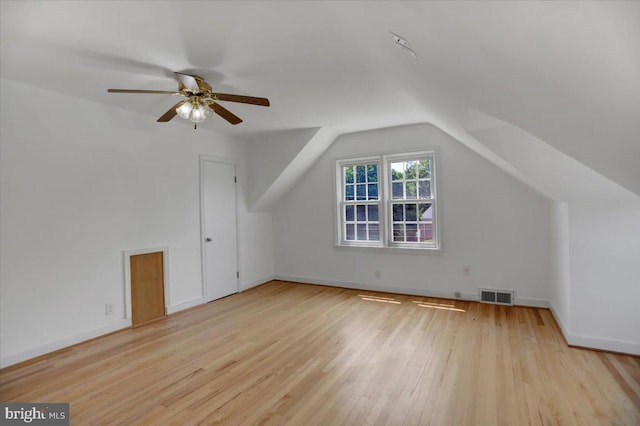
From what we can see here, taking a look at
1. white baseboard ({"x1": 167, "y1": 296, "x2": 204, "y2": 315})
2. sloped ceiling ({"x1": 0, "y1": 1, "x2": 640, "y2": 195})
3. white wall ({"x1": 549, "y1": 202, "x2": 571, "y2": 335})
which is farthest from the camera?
white baseboard ({"x1": 167, "y1": 296, "x2": 204, "y2": 315})

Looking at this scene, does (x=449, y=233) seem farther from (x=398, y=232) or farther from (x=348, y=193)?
(x=348, y=193)

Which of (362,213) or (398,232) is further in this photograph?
(362,213)

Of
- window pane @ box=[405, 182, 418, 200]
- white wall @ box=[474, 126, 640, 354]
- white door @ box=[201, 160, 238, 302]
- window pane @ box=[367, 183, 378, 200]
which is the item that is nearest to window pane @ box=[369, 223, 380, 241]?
window pane @ box=[367, 183, 378, 200]

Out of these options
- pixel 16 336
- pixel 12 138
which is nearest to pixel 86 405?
pixel 16 336

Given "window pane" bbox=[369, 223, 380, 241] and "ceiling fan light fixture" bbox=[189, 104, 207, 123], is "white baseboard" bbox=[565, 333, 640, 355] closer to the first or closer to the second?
"window pane" bbox=[369, 223, 380, 241]

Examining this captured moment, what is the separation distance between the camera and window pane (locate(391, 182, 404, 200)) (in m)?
4.96

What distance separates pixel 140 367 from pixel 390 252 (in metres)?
3.54

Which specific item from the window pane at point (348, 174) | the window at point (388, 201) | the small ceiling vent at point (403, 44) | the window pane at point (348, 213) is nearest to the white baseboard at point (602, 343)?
the window at point (388, 201)

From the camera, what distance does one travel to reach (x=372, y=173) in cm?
519

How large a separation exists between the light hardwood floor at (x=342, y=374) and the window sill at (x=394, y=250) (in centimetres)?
94

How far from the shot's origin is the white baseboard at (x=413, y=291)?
4031mm

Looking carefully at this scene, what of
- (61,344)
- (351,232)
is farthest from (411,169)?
(61,344)

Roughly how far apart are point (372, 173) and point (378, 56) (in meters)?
2.88

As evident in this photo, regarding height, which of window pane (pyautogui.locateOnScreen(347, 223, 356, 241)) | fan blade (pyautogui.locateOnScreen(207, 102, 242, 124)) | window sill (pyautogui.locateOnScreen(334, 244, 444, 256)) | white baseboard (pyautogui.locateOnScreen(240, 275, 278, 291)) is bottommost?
white baseboard (pyautogui.locateOnScreen(240, 275, 278, 291))
